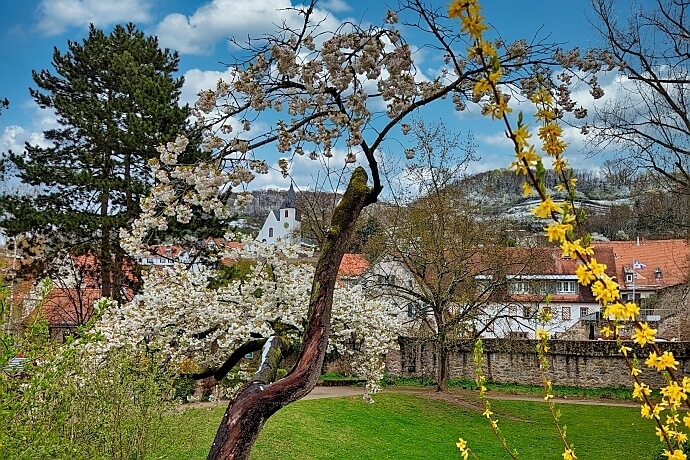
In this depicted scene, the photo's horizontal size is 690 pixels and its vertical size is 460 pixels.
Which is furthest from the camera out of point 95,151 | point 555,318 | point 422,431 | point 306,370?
point 555,318

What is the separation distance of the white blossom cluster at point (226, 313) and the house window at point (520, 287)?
342 inches

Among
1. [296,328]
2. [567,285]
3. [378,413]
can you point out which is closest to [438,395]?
[378,413]

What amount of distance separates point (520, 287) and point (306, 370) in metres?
13.9

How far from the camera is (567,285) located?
88.1 ft

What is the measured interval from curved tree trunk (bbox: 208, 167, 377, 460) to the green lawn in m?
4.04

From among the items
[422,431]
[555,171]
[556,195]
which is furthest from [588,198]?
[422,431]

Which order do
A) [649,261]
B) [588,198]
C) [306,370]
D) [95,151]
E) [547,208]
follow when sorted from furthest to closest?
[649,261] → [95,151] → [588,198] → [306,370] → [547,208]

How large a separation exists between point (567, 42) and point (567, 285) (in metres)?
24.6

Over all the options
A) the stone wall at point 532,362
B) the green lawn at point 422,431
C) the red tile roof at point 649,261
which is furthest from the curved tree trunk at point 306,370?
the red tile roof at point 649,261

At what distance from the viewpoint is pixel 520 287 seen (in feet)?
53.3

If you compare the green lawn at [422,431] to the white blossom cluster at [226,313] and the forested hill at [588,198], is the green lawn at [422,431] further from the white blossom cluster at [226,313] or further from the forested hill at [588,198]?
the forested hill at [588,198]

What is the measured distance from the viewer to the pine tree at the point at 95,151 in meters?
15.1

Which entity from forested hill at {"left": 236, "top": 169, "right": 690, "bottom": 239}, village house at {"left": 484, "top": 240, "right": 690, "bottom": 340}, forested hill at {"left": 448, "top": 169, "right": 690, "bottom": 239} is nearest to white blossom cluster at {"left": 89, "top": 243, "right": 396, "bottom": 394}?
forested hill at {"left": 236, "top": 169, "right": 690, "bottom": 239}

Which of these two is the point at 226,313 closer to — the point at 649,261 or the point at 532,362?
the point at 532,362
